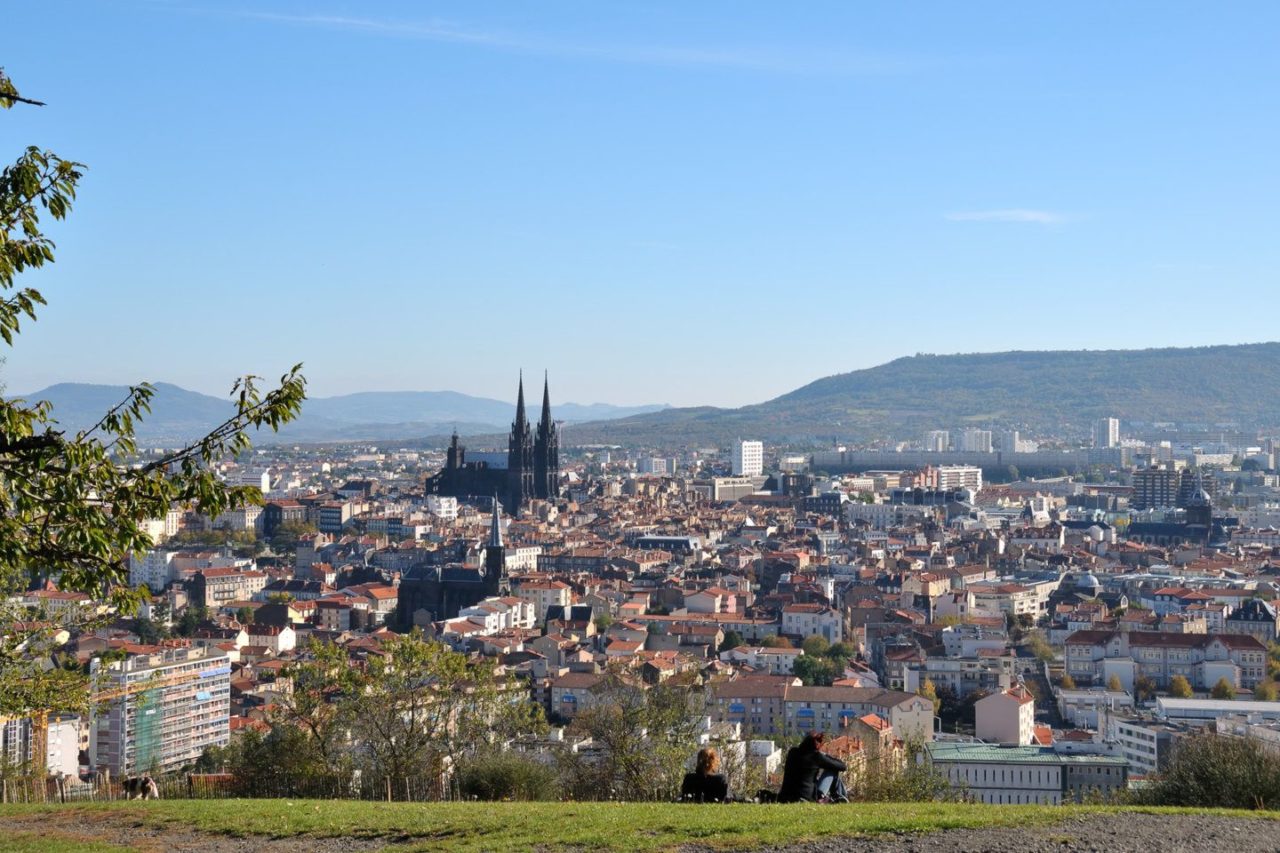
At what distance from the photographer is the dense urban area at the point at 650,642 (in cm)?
1966

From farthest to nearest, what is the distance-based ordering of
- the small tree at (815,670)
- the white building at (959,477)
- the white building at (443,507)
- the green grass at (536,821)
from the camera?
the white building at (959,477) < the white building at (443,507) < the small tree at (815,670) < the green grass at (536,821)

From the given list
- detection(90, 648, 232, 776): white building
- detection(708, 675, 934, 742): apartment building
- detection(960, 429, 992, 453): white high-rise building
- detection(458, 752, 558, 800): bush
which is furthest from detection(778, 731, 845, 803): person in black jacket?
detection(960, 429, 992, 453): white high-rise building

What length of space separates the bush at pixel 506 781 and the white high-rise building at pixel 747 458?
146333mm

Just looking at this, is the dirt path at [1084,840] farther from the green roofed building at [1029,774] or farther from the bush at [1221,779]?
the green roofed building at [1029,774]

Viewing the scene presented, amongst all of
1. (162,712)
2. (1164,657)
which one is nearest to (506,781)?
(162,712)

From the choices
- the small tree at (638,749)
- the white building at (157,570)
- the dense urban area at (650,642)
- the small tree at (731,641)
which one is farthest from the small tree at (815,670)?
the white building at (157,570)

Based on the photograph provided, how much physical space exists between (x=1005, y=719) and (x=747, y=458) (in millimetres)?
131195

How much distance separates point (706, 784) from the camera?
467 inches

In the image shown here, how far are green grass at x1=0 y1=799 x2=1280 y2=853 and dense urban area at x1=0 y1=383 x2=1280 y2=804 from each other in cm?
163

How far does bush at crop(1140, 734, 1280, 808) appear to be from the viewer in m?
15.6

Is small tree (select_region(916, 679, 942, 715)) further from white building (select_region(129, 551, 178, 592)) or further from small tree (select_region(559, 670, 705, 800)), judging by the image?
white building (select_region(129, 551, 178, 592))

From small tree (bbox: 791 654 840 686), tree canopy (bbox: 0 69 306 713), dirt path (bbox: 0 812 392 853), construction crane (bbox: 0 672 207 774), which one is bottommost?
small tree (bbox: 791 654 840 686)

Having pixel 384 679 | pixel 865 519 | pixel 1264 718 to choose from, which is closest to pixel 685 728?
pixel 384 679

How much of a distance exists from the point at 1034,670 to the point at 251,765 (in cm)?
3558
